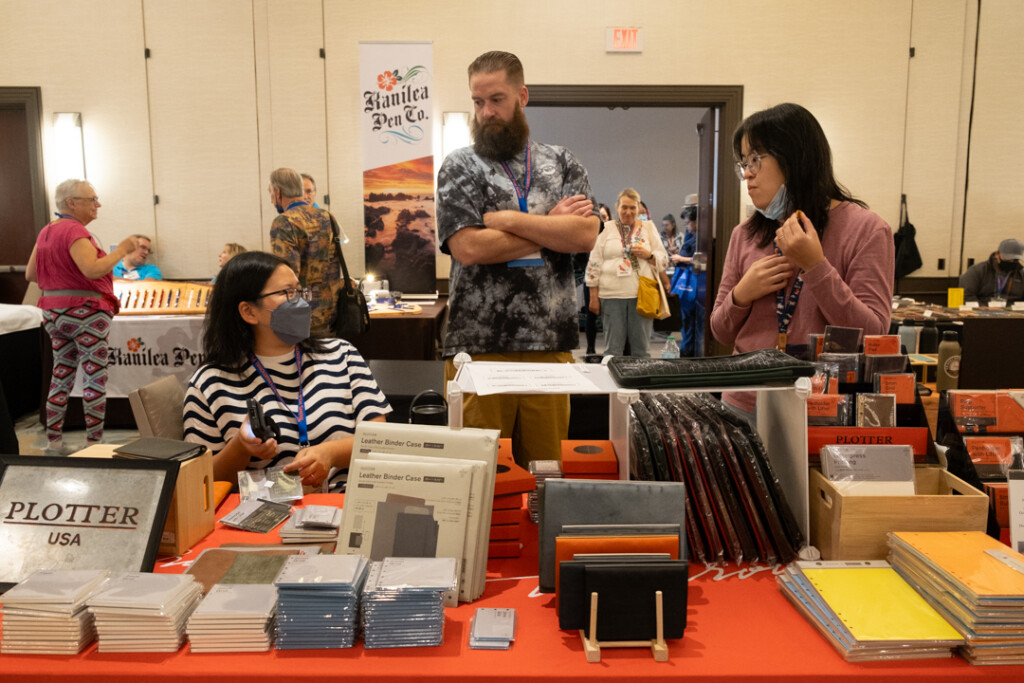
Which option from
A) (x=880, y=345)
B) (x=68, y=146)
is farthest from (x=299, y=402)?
(x=68, y=146)

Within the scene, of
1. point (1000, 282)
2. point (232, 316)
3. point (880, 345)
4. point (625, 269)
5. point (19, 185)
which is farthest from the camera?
point (19, 185)

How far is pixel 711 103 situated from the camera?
6.26m

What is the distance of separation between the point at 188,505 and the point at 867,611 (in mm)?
1182

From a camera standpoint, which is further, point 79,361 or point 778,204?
point 79,361

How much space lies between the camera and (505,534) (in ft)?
4.37

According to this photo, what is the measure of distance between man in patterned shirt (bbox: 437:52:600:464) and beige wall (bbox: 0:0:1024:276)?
4228mm

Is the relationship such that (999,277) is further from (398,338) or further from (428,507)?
(428,507)

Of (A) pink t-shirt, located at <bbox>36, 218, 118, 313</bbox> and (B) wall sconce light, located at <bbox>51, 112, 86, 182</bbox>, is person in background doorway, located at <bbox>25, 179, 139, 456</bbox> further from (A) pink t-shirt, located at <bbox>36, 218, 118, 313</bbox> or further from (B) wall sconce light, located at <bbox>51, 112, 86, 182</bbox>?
(B) wall sconce light, located at <bbox>51, 112, 86, 182</bbox>

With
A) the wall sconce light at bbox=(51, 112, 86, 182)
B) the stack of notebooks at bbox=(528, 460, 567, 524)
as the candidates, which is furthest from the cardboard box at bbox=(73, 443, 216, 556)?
the wall sconce light at bbox=(51, 112, 86, 182)

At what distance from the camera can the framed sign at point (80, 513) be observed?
1.24 m

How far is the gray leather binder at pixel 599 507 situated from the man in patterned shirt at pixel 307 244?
312 centimetres

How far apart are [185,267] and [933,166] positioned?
662 cm

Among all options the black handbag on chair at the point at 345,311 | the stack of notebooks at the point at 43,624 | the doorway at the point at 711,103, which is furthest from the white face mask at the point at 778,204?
the doorway at the point at 711,103

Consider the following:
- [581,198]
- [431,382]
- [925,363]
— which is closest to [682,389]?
[581,198]
